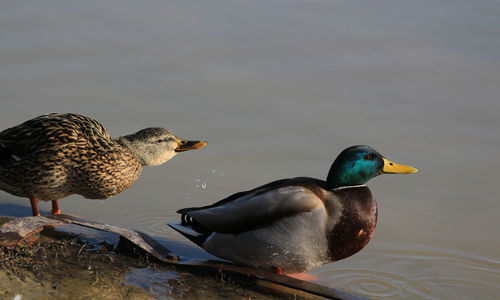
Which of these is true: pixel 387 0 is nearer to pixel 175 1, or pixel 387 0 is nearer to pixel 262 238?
pixel 175 1

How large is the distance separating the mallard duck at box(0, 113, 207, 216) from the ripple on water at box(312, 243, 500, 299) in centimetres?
141

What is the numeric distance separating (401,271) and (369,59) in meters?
3.23

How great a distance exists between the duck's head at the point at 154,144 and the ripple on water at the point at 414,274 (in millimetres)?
1304

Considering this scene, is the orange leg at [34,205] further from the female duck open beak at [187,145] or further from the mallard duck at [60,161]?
the female duck open beak at [187,145]

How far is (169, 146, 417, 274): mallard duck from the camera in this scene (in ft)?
13.3

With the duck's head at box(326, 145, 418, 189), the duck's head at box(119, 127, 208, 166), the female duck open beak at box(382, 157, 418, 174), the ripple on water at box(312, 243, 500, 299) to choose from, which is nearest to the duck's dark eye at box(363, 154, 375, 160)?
the duck's head at box(326, 145, 418, 189)

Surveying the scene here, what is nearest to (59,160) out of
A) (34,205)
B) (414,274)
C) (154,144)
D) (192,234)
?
(34,205)

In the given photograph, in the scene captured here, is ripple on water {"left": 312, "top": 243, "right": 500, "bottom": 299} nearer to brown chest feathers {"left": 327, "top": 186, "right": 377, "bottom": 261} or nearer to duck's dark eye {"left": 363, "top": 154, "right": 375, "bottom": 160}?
brown chest feathers {"left": 327, "top": 186, "right": 377, "bottom": 261}

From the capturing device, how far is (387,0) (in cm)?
923

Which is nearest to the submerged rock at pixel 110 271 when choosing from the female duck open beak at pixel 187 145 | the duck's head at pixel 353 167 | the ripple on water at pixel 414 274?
the ripple on water at pixel 414 274

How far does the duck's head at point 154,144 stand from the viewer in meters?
5.12

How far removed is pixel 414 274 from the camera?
4.55m

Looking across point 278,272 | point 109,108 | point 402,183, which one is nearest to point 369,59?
point 402,183

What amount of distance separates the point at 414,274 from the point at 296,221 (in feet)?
3.14
